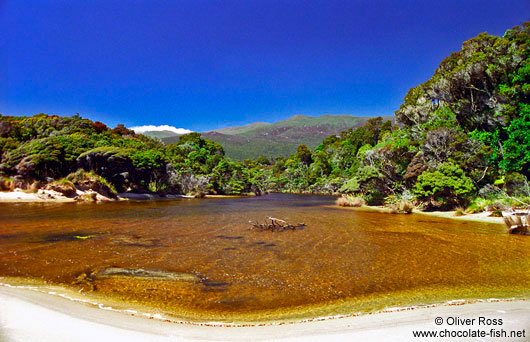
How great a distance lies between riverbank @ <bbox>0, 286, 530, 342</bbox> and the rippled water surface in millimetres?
725

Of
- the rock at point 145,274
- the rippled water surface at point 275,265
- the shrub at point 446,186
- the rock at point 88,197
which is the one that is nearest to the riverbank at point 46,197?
the rock at point 88,197

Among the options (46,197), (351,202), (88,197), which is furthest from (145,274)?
(46,197)

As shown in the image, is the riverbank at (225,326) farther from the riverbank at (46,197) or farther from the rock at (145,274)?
the riverbank at (46,197)

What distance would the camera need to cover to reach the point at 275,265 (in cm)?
937

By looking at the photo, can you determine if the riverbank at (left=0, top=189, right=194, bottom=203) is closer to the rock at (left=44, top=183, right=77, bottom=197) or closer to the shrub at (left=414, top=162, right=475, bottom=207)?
the rock at (left=44, top=183, right=77, bottom=197)

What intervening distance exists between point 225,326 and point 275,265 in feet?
14.3

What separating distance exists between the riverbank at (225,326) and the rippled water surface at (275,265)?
0.73m

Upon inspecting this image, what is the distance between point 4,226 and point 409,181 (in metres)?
31.5

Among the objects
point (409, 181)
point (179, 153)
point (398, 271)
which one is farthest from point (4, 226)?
point (179, 153)

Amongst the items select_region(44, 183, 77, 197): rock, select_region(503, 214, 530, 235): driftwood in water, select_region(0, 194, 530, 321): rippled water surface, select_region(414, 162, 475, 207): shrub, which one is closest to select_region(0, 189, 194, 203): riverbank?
select_region(44, 183, 77, 197): rock

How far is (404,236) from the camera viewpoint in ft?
46.4

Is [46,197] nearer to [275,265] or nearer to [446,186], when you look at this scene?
[275,265]

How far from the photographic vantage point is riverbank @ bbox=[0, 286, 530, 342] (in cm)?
444

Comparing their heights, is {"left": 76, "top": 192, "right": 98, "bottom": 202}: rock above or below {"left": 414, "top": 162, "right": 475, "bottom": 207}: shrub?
below
